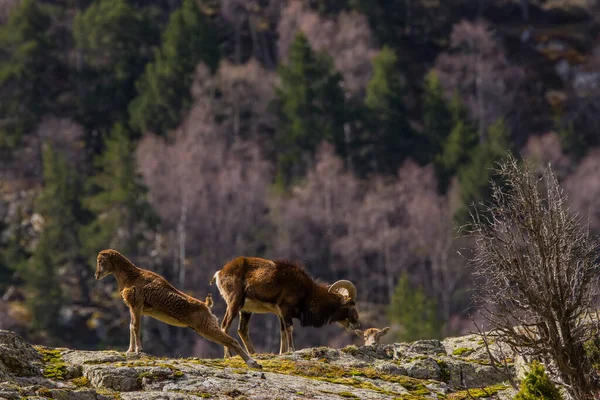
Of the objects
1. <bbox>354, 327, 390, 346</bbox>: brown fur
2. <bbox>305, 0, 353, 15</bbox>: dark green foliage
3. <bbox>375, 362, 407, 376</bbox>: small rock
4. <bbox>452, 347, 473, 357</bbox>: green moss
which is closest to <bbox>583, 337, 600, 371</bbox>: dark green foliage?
<bbox>375, 362, 407, 376</bbox>: small rock

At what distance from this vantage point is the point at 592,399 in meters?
24.4

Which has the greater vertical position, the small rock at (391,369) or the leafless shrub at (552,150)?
the leafless shrub at (552,150)

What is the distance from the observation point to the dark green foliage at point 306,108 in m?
121

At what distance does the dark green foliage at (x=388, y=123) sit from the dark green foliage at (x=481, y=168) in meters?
7.95

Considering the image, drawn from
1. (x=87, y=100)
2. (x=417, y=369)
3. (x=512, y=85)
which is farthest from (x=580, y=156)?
(x=417, y=369)

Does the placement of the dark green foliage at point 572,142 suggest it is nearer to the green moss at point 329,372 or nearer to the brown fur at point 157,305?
the green moss at point 329,372

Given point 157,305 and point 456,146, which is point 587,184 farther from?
point 157,305

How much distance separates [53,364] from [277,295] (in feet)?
26.2

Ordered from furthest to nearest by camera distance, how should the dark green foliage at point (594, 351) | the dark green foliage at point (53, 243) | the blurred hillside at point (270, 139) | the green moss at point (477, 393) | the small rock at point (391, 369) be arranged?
the blurred hillside at point (270, 139) < the dark green foliage at point (53, 243) < the small rock at point (391, 369) < the green moss at point (477, 393) < the dark green foliage at point (594, 351)

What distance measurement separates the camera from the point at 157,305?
25812mm

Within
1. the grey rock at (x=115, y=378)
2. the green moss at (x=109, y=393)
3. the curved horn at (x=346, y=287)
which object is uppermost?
the curved horn at (x=346, y=287)

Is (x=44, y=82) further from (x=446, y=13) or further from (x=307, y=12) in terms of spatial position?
(x=446, y=13)

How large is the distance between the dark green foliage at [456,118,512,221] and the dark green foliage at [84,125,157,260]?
22210 millimetres

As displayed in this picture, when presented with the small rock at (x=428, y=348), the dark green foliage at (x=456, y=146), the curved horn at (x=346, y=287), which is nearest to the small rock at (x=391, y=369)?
the small rock at (x=428, y=348)
